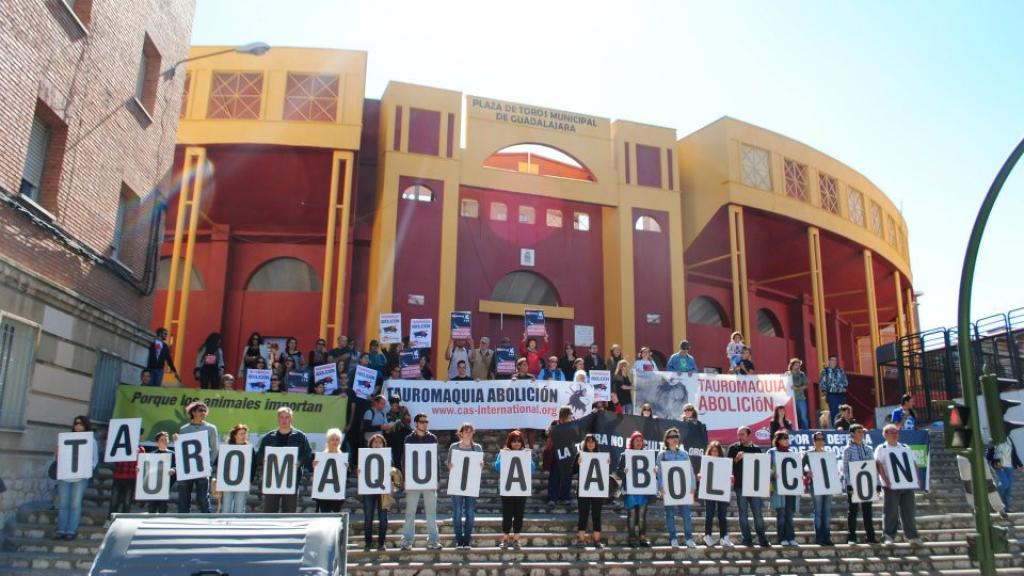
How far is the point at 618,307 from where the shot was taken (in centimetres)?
2519

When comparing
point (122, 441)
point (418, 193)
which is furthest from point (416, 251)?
point (122, 441)

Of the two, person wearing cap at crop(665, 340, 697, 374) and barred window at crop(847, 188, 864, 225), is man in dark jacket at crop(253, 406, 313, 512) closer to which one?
person wearing cap at crop(665, 340, 697, 374)

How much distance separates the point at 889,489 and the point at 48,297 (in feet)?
41.8

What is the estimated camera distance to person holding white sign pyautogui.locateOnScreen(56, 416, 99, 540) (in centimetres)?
1058

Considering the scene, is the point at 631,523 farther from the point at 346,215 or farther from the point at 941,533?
the point at 346,215

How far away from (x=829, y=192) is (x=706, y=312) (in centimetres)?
598

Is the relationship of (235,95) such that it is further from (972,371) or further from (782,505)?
(972,371)

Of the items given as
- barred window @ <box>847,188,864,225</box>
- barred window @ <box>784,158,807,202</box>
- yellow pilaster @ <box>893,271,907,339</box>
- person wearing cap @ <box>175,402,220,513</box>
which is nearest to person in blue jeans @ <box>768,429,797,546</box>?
person wearing cap @ <box>175,402,220,513</box>

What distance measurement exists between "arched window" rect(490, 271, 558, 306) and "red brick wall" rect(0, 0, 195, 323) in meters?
10.7

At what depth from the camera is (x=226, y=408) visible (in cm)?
1429

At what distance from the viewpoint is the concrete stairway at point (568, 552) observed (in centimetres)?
1009

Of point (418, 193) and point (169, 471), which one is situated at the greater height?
point (418, 193)

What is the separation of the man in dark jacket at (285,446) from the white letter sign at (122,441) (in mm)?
2064

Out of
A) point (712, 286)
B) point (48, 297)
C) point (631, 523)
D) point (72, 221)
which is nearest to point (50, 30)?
point (72, 221)
